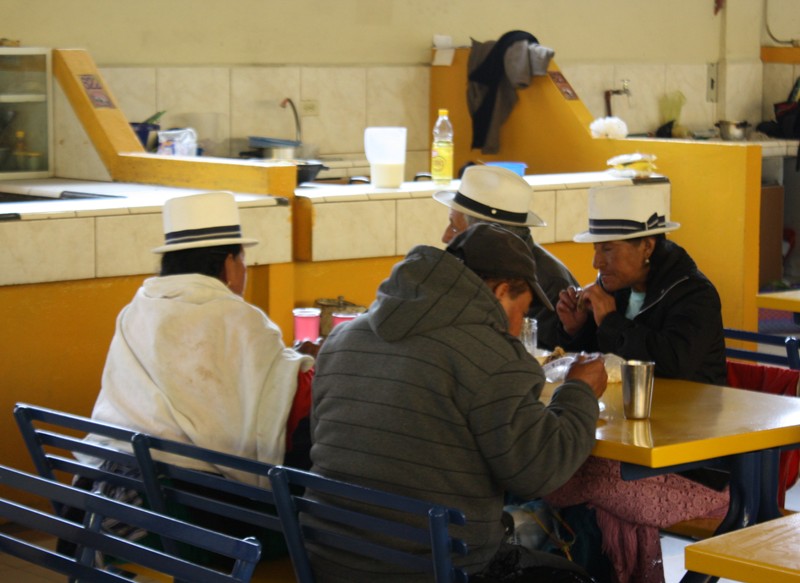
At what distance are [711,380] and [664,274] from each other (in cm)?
33

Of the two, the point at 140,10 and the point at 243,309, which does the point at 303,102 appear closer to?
the point at 140,10

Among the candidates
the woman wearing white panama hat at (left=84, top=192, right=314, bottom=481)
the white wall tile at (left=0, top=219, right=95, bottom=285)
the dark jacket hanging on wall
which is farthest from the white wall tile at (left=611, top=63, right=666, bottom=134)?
the woman wearing white panama hat at (left=84, top=192, right=314, bottom=481)

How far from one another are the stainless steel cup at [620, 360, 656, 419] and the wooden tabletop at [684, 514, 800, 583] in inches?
32.2

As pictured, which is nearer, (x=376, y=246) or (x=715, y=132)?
(x=376, y=246)

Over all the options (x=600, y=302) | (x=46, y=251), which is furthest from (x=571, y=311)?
(x=46, y=251)

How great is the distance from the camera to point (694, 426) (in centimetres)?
305

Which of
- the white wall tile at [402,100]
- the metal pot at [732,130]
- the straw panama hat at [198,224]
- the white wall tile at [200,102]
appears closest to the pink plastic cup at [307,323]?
the straw panama hat at [198,224]

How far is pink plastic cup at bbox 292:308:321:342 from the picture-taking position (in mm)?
4898

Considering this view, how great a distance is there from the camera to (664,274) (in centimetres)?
385

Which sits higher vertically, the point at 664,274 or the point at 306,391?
the point at 664,274

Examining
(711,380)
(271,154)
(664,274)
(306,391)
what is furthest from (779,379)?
(271,154)

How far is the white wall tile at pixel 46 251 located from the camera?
14.9ft

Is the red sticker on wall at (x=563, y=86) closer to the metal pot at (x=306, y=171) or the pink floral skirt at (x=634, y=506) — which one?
the metal pot at (x=306, y=171)

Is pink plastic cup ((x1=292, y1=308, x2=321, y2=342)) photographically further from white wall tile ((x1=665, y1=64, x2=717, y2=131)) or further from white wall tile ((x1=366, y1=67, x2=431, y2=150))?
white wall tile ((x1=665, y1=64, x2=717, y2=131))
